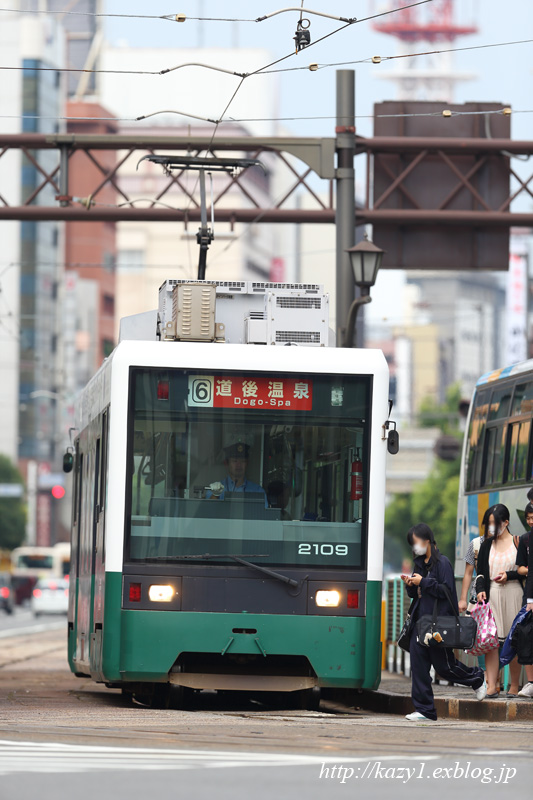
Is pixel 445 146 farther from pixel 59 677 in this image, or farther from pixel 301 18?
pixel 59 677

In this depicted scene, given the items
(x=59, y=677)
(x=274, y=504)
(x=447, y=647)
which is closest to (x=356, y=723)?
(x=447, y=647)

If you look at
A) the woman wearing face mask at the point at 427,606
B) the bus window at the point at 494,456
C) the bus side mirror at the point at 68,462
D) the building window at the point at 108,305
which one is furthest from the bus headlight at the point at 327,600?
the building window at the point at 108,305

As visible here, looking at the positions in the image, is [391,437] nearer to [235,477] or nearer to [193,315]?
[235,477]

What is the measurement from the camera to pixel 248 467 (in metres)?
14.7

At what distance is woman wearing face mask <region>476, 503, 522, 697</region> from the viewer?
15070mm

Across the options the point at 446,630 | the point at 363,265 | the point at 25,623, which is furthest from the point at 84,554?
the point at 25,623

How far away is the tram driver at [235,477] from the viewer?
47.9 ft

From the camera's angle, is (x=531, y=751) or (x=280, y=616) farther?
(x=280, y=616)

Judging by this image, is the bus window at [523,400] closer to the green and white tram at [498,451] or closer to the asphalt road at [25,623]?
the green and white tram at [498,451]

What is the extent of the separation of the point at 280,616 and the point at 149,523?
1258 millimetres

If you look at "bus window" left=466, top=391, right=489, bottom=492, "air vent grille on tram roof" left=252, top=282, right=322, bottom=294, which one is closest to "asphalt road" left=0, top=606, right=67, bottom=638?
"bus window" left=466, top=391, right=489, bottom=492

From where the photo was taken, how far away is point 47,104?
11806 cm

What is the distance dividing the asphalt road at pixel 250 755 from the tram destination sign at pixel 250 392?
2.44 m

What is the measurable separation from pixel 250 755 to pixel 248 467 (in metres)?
4.78
